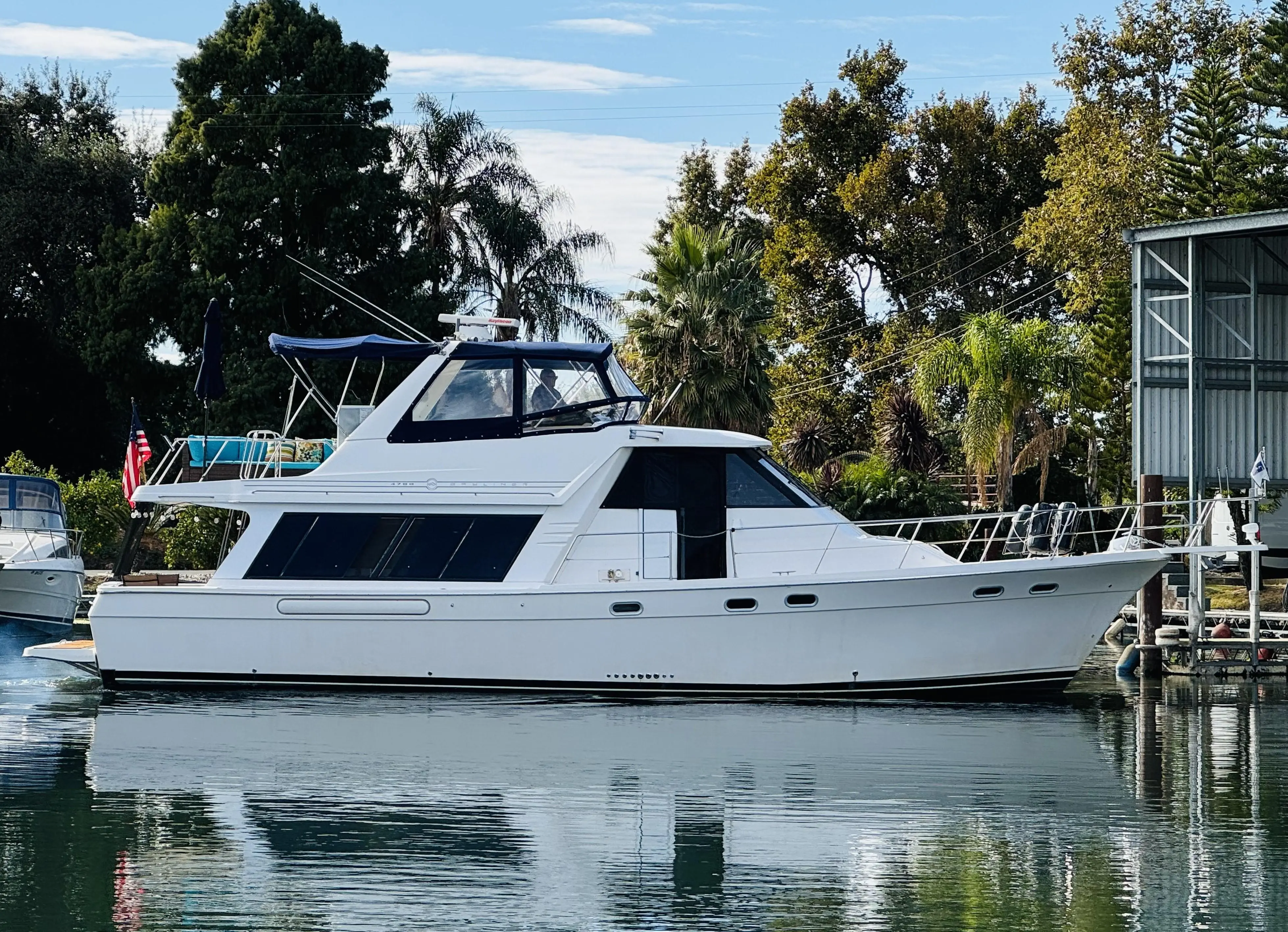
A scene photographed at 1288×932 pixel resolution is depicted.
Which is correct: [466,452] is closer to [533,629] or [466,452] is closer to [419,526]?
[419,526]

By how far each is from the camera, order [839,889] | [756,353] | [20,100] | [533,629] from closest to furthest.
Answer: [839,889] < [533,629] < [756,353] < [20,100]

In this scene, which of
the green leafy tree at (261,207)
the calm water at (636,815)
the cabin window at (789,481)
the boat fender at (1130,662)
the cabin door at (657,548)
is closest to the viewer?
the calm water at (636,815)

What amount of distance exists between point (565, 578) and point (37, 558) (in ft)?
38.2

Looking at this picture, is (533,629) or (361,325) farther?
(361,325)

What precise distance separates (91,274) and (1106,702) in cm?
3231

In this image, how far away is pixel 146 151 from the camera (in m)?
49.9

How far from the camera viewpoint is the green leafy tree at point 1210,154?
107 ft

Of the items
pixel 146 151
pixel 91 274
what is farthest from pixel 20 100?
pixel 91 274

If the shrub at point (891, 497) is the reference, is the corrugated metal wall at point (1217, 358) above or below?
above

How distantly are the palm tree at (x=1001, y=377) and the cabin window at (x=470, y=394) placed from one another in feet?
60.3

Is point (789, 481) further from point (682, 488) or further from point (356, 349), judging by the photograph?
point (356, 349)

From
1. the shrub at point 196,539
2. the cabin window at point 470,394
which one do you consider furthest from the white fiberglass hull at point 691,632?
the shrub at point 196,539

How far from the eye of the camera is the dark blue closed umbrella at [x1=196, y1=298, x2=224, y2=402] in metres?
18.7

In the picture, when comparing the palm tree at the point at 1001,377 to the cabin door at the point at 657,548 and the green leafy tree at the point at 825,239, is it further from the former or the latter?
the cabin door at the point at 657,548
